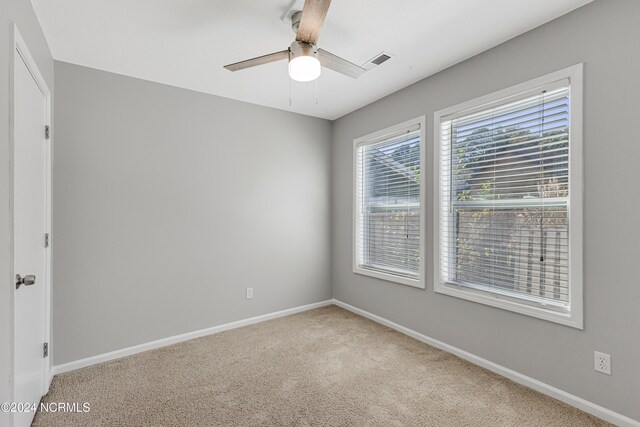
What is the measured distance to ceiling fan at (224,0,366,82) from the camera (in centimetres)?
161

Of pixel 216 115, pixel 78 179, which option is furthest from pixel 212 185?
pixel 78 179

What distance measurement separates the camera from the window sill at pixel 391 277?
3100 millimetres

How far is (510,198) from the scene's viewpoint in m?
2.39

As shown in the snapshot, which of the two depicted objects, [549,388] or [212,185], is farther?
[212,185]

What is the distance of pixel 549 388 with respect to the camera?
2133 millimetres

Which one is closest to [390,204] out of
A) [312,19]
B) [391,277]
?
[391,277]

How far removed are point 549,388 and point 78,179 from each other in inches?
158

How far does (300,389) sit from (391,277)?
5.25 ft

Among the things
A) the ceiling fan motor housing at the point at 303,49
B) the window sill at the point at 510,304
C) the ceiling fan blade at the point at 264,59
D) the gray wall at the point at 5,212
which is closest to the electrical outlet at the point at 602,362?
the window sill at the point at 510,304

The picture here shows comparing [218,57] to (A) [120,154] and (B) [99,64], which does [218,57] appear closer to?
(B) [99,64]

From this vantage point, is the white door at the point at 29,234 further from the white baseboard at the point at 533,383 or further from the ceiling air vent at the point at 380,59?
the white baseboard at the point at 533,383

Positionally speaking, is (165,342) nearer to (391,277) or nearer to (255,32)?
(391,277)

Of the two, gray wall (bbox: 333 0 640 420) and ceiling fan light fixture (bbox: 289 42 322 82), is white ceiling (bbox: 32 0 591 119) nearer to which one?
gray wall (bbox: 333 0 640 420)

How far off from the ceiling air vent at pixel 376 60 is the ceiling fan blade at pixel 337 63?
1.68 ft
